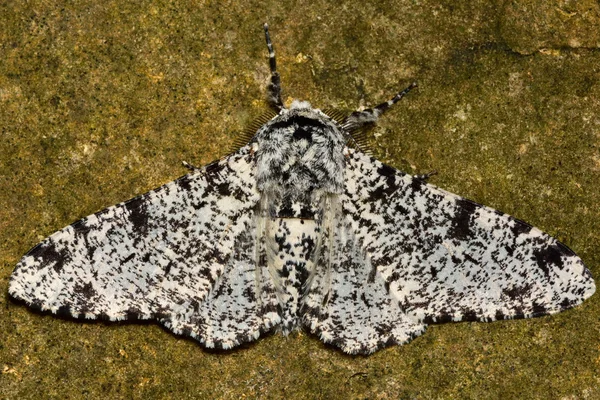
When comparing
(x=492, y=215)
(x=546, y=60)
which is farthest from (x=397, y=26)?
(x=492, y=215)

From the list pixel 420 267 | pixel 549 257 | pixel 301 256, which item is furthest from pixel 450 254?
pixel 301 256

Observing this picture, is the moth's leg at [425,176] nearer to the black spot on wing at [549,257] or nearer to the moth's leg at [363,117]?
the moth's leg at [363,117]

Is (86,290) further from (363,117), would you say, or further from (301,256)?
(363,117)

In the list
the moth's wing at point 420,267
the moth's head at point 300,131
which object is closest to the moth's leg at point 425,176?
the moth's wing at point 420,267

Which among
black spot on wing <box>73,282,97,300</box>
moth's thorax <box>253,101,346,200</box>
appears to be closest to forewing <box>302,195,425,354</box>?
moth's thorax <box>253,101,346,200</box>

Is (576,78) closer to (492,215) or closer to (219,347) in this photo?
(492,215)
